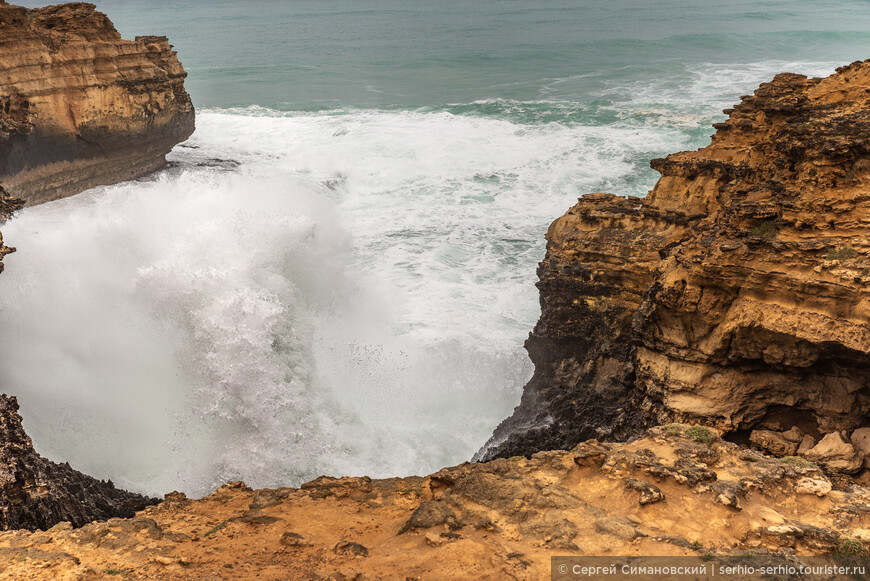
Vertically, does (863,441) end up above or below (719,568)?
below

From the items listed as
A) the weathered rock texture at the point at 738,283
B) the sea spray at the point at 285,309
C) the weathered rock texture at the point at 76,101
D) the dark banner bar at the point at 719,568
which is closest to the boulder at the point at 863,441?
the weathered rock texture at the point at 738,283

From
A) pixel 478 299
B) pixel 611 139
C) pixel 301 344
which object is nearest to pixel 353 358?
pixel 301 344

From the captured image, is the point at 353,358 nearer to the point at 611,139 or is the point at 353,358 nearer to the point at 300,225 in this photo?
the point at 300,225

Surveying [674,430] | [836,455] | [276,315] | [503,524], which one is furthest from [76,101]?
[836,455]

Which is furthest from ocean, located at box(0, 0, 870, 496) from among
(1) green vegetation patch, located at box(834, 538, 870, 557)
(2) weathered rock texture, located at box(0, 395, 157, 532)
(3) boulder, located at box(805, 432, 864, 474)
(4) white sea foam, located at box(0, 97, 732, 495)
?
(1) green vegetation patch, located at box(834, 538, 870, 557)

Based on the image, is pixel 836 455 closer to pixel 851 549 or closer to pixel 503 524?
pixel 851 549

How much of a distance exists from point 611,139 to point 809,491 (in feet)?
72.3

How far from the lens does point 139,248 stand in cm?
1566

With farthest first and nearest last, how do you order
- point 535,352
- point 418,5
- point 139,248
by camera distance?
point 418,5, point 139,248, point 535,352

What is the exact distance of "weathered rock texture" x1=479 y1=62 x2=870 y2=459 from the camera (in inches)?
256

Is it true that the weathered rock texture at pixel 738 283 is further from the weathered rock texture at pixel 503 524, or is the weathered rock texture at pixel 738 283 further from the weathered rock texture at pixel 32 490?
the weathered rock texture at pixel 32 490

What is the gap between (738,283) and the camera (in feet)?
23.1

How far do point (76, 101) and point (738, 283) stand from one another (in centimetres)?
1835

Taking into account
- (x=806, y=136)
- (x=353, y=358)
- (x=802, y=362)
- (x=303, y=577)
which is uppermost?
(x=806, y=136)
